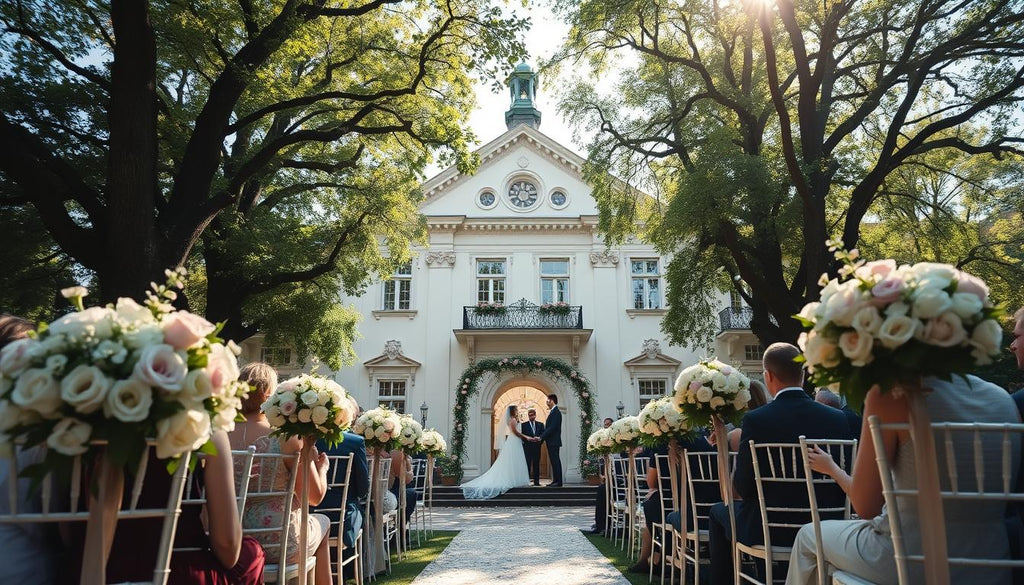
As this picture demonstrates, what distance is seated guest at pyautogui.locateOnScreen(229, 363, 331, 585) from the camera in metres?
3.66

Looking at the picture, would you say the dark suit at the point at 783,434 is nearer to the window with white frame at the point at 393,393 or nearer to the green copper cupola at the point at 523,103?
the window with white frame at the point at 393,393

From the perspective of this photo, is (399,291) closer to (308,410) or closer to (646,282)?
(646,282)

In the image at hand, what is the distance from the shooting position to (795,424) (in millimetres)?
3670

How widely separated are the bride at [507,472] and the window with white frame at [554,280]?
619 cm

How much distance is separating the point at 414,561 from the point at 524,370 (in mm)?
13453

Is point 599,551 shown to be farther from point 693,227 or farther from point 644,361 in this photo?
point 644,361

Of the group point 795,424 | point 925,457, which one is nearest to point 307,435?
point 795,424

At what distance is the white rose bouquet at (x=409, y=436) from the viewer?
7.23 metres

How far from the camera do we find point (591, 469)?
18859mm

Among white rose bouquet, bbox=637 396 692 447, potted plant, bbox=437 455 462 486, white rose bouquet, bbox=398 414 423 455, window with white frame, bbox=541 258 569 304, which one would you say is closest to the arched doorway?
potted plant, bbox=437 455 462 486

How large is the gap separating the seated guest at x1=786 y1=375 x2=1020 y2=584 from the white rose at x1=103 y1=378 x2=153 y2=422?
2087 millimetres

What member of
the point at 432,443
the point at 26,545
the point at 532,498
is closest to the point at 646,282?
the point at 532,498

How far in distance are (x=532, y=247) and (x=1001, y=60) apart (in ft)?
43.7

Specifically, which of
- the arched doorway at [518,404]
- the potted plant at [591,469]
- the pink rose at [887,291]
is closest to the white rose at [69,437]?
the pink rose at [887,291]
